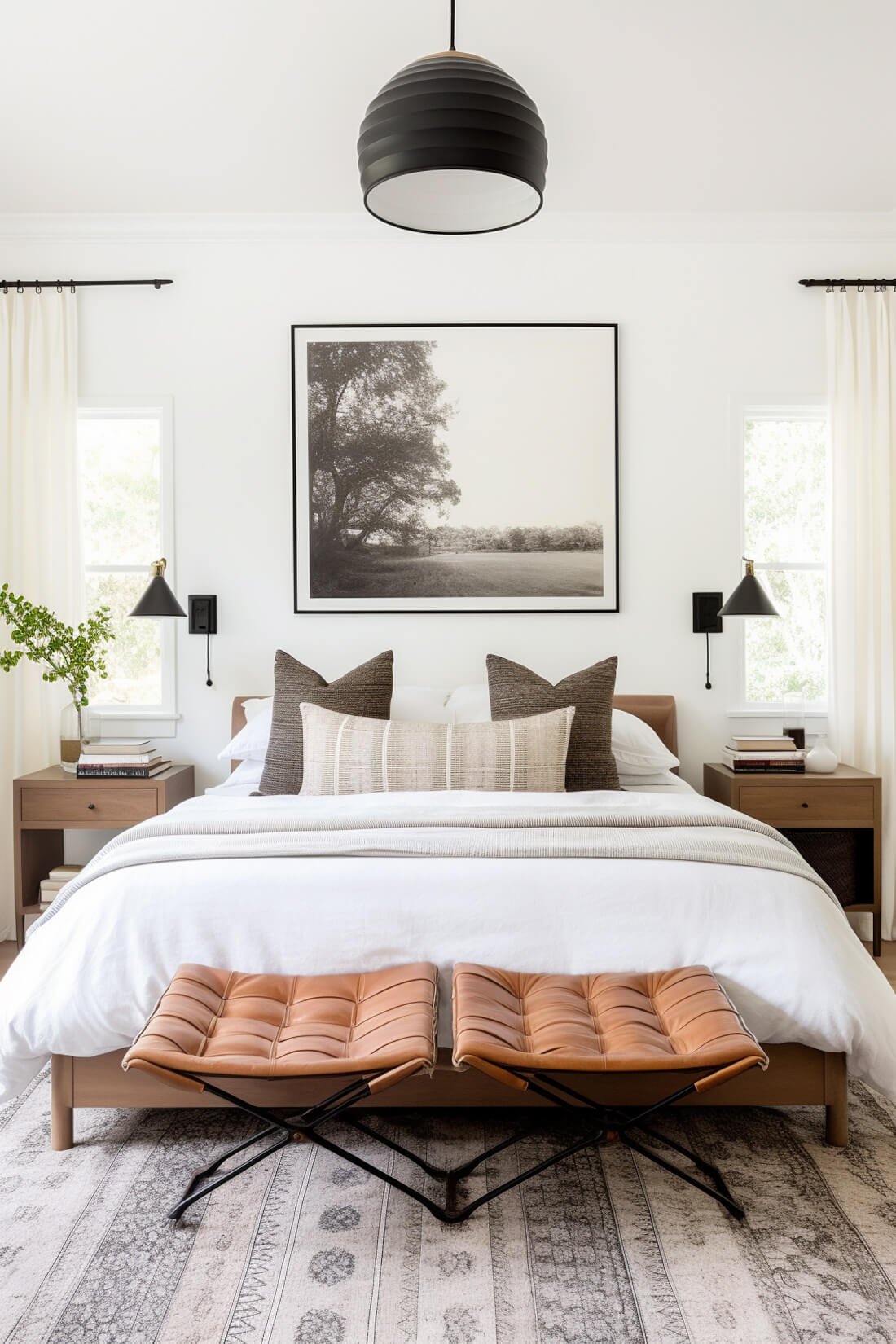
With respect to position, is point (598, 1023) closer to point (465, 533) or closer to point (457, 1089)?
point (457, 1089)

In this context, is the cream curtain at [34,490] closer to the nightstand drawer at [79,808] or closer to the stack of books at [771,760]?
the nightstand drawer at [79,808]

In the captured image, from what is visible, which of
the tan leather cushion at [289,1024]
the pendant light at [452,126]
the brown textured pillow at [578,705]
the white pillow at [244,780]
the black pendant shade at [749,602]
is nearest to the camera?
the tan leather cushion at [289,1024]

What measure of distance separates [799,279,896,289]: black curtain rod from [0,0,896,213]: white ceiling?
0.92 feet

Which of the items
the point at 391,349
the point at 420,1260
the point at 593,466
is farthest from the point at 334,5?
the point at 420,1260

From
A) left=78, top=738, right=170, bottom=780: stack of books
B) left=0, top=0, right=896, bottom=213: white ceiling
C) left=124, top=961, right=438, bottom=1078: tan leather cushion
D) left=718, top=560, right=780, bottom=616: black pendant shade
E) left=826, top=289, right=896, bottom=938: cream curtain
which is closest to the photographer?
left=124, top=961, right=438, bottom=1078: tan leather cushion

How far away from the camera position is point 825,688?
4.31m

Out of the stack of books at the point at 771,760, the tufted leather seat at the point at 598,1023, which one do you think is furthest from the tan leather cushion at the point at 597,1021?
the stack of books at the point at 771,760

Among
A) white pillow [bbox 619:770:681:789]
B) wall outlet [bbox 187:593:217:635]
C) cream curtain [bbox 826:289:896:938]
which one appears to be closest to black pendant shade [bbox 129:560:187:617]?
wall outlet [bbox 187:593:217:635]

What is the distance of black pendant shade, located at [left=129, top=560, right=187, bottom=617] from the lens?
399 centimetres

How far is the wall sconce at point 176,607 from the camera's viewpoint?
3996mm

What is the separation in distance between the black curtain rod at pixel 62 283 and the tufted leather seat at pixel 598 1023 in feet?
10.9

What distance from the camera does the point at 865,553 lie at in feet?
13.7

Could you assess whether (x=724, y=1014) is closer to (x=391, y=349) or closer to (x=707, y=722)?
(x=707, y=722)

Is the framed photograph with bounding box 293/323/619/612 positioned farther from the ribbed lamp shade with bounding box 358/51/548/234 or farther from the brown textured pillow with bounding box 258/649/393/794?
the ribbed lamp shade with bounding box 358/51/548/234
